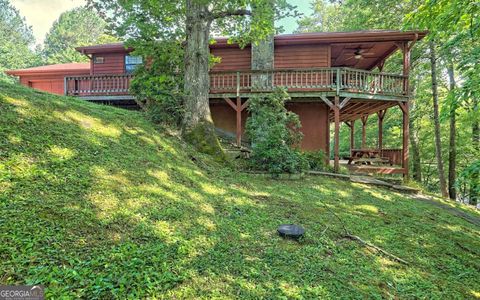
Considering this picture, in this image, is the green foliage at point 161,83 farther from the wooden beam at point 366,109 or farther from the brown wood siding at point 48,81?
the brown wood siding at point 48,81

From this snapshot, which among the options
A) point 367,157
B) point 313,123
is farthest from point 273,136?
point 367,157

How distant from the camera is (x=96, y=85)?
1303cm

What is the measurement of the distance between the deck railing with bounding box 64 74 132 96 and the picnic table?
36.4ft

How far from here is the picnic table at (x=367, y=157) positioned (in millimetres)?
11766

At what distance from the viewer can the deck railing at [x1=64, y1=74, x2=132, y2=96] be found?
12891mm

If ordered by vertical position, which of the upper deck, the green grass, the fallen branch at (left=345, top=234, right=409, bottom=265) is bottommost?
the fallen branch at (left=345, top=234, right=409, bottom=265)

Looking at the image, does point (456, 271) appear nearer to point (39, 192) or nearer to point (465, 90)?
point (465, 90)

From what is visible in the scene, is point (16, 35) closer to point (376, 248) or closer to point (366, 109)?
point (366, 109)

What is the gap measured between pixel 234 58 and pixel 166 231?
12.0 m

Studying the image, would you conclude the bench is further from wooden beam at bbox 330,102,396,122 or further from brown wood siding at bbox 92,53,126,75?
brown wood siding at bbox 92,53,126,75

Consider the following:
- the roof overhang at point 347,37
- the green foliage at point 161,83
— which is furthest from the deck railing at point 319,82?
the green foliage at point 161,83

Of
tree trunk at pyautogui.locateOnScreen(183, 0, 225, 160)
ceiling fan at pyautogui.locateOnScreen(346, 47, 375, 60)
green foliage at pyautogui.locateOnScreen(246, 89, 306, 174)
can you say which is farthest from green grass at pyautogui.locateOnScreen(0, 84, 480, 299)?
ceiling fan at pyautogui.locateOnScreen(346, 47, 375, 60)

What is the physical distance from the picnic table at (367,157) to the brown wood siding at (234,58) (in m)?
6.71

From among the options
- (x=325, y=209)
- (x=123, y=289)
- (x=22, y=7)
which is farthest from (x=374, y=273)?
(x=22, y=7)
